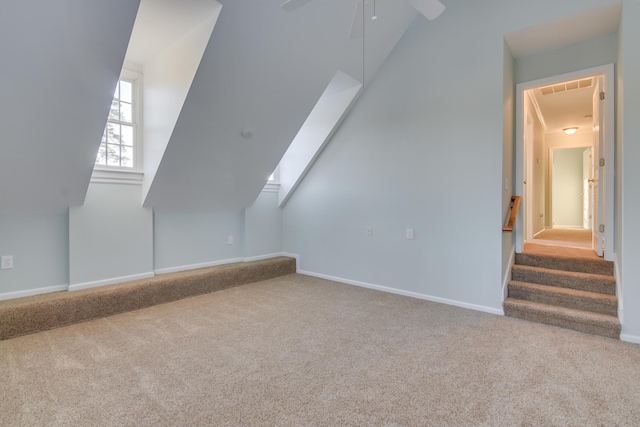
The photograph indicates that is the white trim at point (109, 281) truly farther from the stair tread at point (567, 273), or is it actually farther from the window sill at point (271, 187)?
the stair tread at point (567, 273)

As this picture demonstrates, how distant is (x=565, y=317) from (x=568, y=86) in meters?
3.32

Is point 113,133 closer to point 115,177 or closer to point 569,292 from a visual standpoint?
point 115,177

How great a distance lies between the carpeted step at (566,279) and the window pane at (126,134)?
4.51 meters

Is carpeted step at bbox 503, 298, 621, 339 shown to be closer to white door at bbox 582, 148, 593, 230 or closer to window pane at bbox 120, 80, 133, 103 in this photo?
window pane at bbox 120, 80, 133, 103

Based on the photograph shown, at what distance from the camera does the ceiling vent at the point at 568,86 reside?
422cm

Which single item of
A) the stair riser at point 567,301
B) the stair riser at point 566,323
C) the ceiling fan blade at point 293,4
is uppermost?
the ceiling fan blade at point 293,4

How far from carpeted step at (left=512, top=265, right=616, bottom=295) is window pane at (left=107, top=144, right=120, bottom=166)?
4533 millimetres

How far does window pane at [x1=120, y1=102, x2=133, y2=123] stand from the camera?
12.2ft

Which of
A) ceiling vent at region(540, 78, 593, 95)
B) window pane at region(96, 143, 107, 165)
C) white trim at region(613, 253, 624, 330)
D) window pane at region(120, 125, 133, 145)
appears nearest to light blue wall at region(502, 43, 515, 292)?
white trim at region(613, 253, 624, 330)

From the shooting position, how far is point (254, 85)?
3256 millimetres

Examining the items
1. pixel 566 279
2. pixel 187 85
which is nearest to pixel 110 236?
pixel 187 85

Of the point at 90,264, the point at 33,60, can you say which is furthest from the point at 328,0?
the point at 90,264

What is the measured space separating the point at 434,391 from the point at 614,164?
2.83 metres

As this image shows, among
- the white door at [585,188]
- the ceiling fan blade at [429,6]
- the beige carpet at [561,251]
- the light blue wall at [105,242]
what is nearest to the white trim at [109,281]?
the light blue wall at [105,242]
